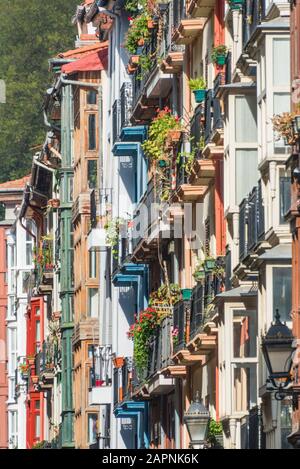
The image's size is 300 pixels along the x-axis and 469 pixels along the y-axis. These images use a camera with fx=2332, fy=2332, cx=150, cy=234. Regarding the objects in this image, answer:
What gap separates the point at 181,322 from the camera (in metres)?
48.8

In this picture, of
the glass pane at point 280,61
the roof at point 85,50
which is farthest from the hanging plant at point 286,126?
the roof at point 85,50

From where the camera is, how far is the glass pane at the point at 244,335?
40.9 m

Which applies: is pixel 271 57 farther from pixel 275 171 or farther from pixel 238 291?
pixel 238 291

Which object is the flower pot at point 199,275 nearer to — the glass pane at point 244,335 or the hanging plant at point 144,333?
the glass pane at point 244,335

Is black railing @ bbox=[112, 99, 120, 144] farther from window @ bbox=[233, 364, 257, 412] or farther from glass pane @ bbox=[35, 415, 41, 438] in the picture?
glass pane @ bbox=[35, 415, 41, 438]

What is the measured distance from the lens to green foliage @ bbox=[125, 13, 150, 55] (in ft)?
185

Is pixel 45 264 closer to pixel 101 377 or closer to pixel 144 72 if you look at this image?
pixel 101 377

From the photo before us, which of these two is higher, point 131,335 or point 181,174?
point 181,174

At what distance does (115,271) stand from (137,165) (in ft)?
9.87

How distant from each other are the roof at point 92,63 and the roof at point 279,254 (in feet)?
120

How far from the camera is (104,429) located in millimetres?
70438

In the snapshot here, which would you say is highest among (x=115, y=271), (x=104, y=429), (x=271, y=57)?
(x=271, y=57)
